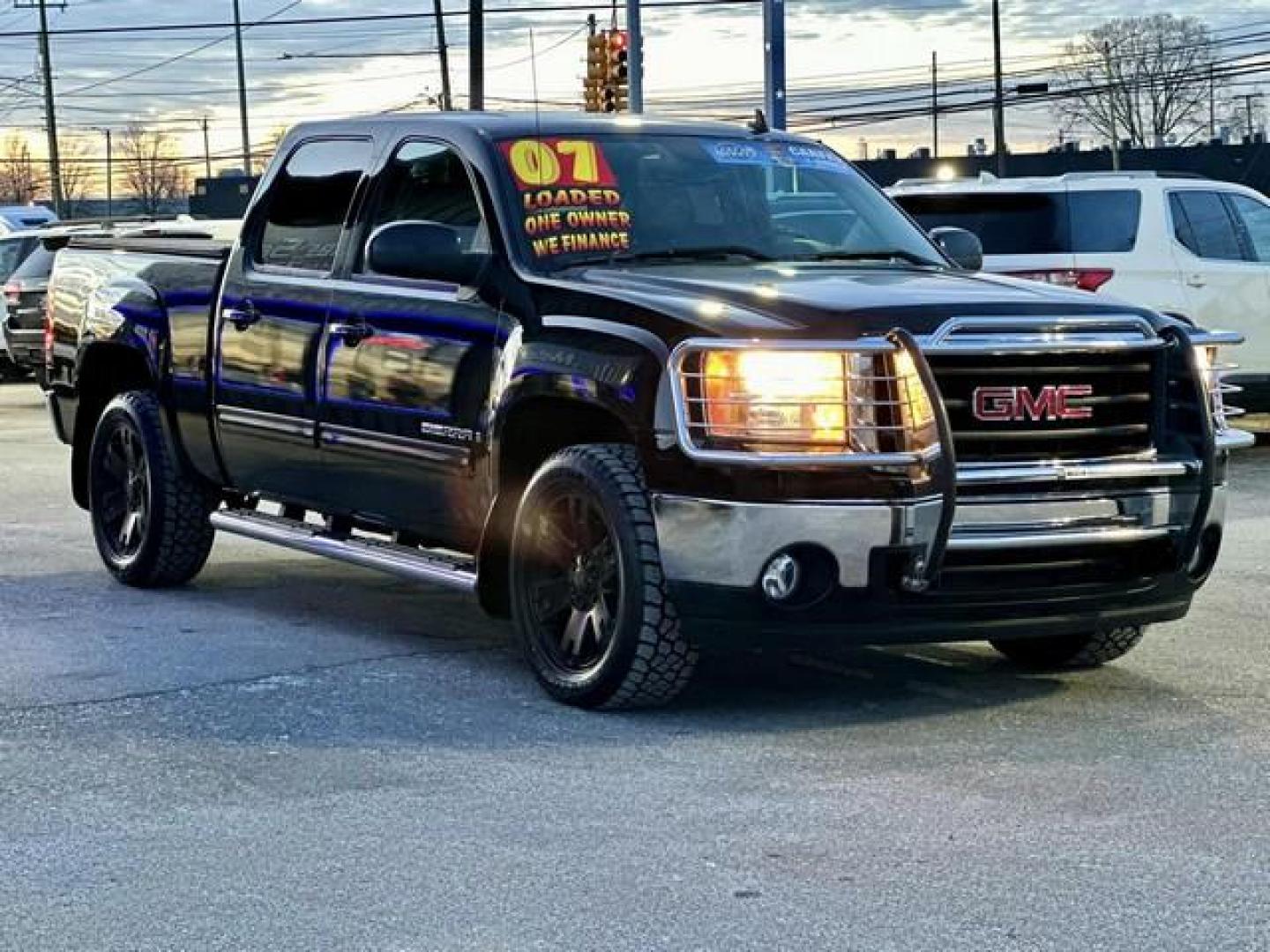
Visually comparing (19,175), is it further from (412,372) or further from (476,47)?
(412,372)

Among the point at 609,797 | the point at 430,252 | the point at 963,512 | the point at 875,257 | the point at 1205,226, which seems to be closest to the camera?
the point at 609,797

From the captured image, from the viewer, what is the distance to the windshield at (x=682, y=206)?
24.8ft

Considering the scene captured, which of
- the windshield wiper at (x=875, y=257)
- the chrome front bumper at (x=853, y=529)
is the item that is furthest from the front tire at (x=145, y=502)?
the chrome front bumper at (x=853, y=529)

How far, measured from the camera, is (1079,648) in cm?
764

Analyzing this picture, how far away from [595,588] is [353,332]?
5.32ft

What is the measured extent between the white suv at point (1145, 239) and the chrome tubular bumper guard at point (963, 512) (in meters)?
8.96

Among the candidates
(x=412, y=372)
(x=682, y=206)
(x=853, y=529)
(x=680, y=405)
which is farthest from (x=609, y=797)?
(x=682, y=206)

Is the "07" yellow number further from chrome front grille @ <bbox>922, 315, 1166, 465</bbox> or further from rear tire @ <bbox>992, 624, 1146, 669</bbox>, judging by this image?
rear tire @ <bbox>992, 624, 1146, 669</bbox>

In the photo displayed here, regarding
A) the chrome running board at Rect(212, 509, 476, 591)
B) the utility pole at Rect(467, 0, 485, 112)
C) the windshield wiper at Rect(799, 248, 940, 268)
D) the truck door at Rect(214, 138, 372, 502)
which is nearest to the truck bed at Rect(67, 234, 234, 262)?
the truck door at Rect(214, 138, 372, 502)

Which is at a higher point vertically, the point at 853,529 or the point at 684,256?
the point at 684,256

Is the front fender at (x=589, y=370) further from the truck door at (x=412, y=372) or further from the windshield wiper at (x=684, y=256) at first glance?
the windshield wiper at (x=684, y=256)

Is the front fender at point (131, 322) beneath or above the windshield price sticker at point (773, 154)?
beneath

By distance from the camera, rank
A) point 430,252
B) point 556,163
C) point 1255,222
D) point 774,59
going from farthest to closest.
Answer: point 774,59
point 1255,222
point 556,163
point 430,252

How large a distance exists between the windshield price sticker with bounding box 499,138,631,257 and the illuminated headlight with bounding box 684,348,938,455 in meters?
1.30
